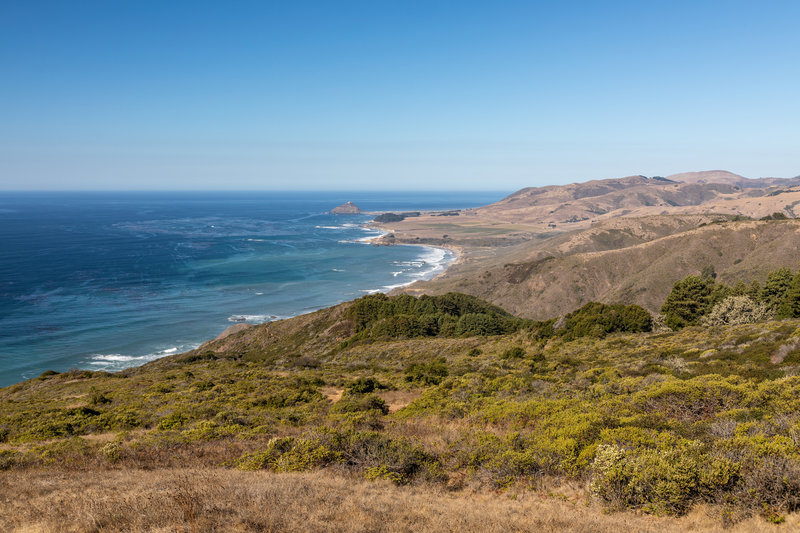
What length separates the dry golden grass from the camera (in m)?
7.52

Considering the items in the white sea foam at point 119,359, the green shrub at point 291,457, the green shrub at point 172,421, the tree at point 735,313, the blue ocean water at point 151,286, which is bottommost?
the white sea foam at point 119,359

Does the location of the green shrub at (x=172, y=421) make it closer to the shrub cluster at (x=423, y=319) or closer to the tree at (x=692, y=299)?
the shrub cluster at (x=423, y=319)

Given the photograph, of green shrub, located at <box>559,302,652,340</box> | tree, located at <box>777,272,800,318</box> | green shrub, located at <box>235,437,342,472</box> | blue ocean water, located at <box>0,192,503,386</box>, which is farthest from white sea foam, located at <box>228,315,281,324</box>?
tree, located at <box>777,272,800,318</box>

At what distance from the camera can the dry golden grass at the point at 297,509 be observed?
24.7 feet

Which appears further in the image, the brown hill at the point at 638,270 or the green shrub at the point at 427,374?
the brown hill at the point at 638,270

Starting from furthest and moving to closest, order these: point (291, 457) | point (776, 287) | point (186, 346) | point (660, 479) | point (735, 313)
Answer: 1. point (186, 346)
2. point (776, 287)
3. point (735, 313)
4. point (291, 457)
5. point (660, 479)

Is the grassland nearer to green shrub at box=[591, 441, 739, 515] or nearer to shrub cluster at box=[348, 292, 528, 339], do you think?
green shrub at box=[591, 441, 739, 515]

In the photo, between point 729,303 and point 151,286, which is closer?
point 729,303

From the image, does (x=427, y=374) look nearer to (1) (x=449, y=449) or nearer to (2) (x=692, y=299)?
(1) (x=449, y=449)

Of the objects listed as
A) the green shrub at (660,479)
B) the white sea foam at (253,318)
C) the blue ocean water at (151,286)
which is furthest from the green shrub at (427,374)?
the white sea foam at (253,318)

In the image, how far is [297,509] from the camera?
8078 millimetres

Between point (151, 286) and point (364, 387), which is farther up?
point (364, 387)

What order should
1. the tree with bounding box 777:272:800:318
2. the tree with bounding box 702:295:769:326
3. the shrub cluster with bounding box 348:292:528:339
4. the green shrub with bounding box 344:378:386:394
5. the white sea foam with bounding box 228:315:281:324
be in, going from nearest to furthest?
the green shrub with bounding box 344:378:386:394 → the tree with bounding box 702:295:769:326 → the tree with bounding box 777:272:800:318 → the shrub cluster with bounding box 348:292:528:339 → the white sea foam with bounding box 228:315:281:324

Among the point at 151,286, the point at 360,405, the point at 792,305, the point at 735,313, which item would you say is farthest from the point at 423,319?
the point at 151,286
